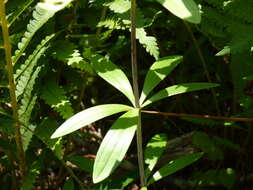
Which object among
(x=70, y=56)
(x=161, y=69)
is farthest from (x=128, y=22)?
(x=161, y=69)

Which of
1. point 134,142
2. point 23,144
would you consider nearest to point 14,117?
point 23,144

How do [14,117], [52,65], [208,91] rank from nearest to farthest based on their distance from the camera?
1. [14,117]
2. [52,65]
3. [208,91]

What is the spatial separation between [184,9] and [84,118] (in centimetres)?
43

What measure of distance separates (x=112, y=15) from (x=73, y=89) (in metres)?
0.37

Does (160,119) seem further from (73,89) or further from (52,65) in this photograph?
Answer: (52,65)

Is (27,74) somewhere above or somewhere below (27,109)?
above

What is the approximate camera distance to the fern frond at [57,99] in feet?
5.33

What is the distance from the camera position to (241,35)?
1.51 meters

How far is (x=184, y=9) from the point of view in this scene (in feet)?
3.29

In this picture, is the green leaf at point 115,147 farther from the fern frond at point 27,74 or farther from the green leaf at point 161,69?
the fern frond at point 27,74

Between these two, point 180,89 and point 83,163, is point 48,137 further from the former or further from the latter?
point 180,89

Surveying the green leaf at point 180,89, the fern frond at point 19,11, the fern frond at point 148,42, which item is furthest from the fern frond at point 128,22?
the fern frond at point 19,11

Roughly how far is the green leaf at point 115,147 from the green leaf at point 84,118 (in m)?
0.05

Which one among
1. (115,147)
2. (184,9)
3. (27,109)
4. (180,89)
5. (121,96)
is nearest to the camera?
(184,9)
